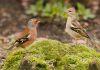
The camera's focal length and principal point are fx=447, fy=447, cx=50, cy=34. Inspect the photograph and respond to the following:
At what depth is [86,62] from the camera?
8.12 meters

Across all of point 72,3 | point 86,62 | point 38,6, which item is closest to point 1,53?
point 86,62

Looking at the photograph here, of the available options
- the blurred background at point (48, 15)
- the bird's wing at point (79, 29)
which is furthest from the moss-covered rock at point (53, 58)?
the blurred background at point (48, 15)

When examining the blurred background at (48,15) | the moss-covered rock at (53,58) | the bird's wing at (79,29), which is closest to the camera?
the moss-covered rock at (53,58)

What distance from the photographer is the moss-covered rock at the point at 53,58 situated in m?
8.04

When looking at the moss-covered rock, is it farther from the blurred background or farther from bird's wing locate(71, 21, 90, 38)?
the blurred background

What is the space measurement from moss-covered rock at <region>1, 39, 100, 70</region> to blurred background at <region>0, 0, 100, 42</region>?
5077mm

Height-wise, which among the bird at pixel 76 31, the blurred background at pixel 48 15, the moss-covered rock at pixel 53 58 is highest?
the moss-covered rock at pixel 53 58

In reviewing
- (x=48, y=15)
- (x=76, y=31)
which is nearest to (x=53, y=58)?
(x=76, y=31)

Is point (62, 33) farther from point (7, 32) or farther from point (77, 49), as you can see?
point (77, 49)

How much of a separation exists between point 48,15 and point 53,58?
23.6 ft

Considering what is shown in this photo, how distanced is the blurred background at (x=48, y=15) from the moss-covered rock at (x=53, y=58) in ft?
16.7

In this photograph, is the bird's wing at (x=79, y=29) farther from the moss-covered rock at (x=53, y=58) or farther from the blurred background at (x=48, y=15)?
the blurred background at (x=48, y=15)

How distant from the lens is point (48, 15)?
15.6 m

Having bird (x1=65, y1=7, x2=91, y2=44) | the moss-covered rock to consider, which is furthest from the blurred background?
the moss-covered rock
